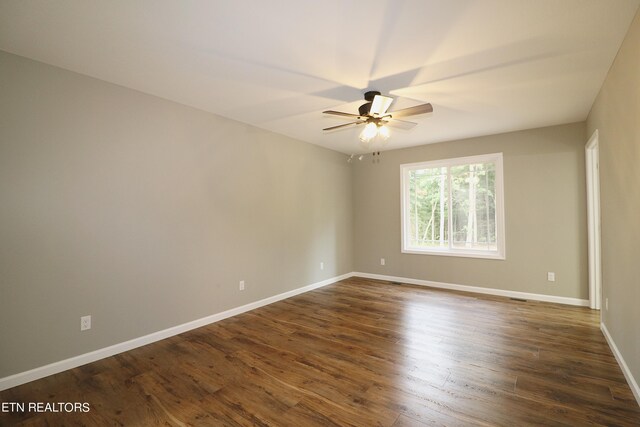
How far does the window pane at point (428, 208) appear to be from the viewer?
17.7ft

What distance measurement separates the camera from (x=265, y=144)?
4.43 meters

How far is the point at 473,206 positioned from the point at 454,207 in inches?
12.2

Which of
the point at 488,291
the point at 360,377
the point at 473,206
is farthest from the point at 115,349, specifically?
the point at 473,206

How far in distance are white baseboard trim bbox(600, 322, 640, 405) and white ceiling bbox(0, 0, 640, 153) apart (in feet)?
8.17

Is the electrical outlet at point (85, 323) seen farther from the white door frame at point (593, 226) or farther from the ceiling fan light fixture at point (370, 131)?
the white door frame at point (593, 226)

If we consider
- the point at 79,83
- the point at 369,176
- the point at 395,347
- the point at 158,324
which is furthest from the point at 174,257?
the point at 369,176

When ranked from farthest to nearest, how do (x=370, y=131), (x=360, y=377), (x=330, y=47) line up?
(x=370, y=131) < (x=360, y=377) < (x=330, y=47)

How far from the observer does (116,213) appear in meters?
2.88

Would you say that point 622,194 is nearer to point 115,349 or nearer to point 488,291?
point 488,291

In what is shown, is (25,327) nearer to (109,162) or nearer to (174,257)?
(174,257)

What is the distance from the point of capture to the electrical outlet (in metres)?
2.65

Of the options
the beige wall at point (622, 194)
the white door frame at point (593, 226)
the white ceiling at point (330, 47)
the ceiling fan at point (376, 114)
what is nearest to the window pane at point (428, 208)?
the white door frame at point (593, 226)

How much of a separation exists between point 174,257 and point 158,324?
2.36ft

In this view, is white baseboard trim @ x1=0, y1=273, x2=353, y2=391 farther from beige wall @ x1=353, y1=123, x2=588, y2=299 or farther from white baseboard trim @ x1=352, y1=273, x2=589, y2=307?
beige wall @ x1=353, y1=123, x2=588, y2=299
